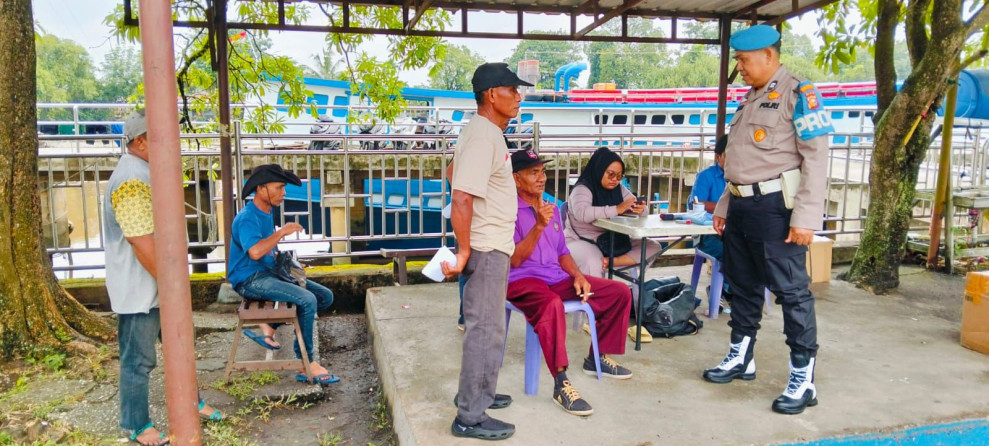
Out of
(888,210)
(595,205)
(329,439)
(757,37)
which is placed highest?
(757,37)

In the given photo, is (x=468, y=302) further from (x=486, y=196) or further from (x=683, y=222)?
(x=683, y=222)

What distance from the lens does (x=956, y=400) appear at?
138 inches

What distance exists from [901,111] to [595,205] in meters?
2.85

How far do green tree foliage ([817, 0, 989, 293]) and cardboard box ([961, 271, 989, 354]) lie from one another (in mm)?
1516

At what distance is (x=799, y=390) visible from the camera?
132 inches

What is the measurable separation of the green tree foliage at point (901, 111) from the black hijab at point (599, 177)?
2.66 m

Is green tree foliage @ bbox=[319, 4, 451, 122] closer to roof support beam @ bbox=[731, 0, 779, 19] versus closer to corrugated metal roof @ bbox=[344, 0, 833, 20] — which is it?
corrugated metal roof @ bbox=[344, 0, 833, 20]

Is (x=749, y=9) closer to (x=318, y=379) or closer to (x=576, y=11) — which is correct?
(x=576, y=11)

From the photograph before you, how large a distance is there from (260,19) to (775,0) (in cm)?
471

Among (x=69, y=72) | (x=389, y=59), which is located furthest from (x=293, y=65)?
(x=69, y=72)

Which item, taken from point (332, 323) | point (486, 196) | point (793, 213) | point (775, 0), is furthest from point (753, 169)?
point (332, 323)

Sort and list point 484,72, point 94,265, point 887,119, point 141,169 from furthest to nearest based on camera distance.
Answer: point 94,265 → point 887,119 → point 141,169 → point 484,72

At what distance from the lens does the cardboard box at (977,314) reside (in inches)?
166

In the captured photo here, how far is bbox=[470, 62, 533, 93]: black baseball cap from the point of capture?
287 cm
